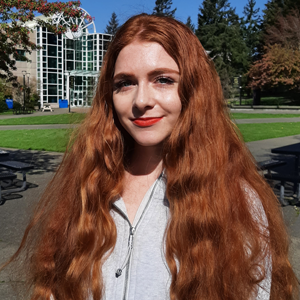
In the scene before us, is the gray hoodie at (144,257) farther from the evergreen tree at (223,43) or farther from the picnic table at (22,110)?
the evergreen tree at (223,43)

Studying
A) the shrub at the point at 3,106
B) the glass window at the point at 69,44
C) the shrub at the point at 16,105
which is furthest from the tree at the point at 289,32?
the shrub at the point at 3,106

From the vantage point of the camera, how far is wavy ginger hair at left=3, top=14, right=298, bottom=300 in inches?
51.5

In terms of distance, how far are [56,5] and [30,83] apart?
39711 millimetres

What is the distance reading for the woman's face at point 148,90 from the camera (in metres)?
1.39

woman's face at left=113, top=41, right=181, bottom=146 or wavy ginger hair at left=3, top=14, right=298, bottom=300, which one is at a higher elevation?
woman's face at left=113, top=41, right=181, bottom=146

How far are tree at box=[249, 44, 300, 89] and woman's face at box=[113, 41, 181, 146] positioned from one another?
132 ft

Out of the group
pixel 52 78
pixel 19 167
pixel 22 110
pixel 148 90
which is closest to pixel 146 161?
pixel 148 90

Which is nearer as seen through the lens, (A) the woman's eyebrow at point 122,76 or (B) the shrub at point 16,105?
(A) the woman's eyebrow at point 122,76

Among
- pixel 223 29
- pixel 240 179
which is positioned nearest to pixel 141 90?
pixel 240 179

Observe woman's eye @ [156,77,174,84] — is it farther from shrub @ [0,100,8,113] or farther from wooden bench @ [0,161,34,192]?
shrub @ [0,100,8,113]

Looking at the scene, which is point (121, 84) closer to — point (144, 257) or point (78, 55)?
point (144, 257)

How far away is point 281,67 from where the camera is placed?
39.0 m

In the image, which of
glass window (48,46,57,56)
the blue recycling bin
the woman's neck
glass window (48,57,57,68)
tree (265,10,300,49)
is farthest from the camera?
glass window (48,57,57,68)

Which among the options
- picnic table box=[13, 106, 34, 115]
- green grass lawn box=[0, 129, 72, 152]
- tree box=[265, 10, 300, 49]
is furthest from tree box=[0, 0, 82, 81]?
tree box=[265, 10, 300, 49]
